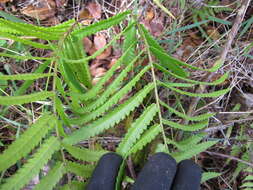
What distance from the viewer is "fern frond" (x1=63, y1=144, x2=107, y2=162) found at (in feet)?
3.86

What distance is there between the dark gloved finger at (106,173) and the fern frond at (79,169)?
44mm

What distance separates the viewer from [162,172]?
4.03ft

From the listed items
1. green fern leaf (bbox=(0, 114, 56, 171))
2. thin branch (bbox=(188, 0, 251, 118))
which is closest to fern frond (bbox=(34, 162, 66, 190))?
green fern leaf (bbox=(0, 114, 56, 171))

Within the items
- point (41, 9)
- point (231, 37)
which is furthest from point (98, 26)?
point (41, 9)

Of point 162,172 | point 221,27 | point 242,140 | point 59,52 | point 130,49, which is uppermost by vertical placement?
point 59,52

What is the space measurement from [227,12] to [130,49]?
0.92 metres

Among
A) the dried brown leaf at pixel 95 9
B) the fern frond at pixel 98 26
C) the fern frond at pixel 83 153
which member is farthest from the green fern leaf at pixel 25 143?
the dried brown leaf at pixel 95 9

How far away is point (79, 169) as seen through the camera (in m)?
1.21

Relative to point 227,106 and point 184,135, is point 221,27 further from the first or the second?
point 184,135

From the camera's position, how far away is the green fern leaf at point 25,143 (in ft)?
3.18

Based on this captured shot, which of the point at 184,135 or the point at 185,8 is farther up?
the point at 185,8

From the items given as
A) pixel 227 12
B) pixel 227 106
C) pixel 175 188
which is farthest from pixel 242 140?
pixel 227 12

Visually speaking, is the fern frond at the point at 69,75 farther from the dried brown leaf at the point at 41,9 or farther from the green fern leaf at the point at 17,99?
the dried brown leaf at the point at 41,9

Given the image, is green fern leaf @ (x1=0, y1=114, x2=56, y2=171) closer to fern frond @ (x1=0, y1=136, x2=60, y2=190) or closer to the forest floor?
fern frond @ (x1=0, y1=136, x2=60, y2=190)
